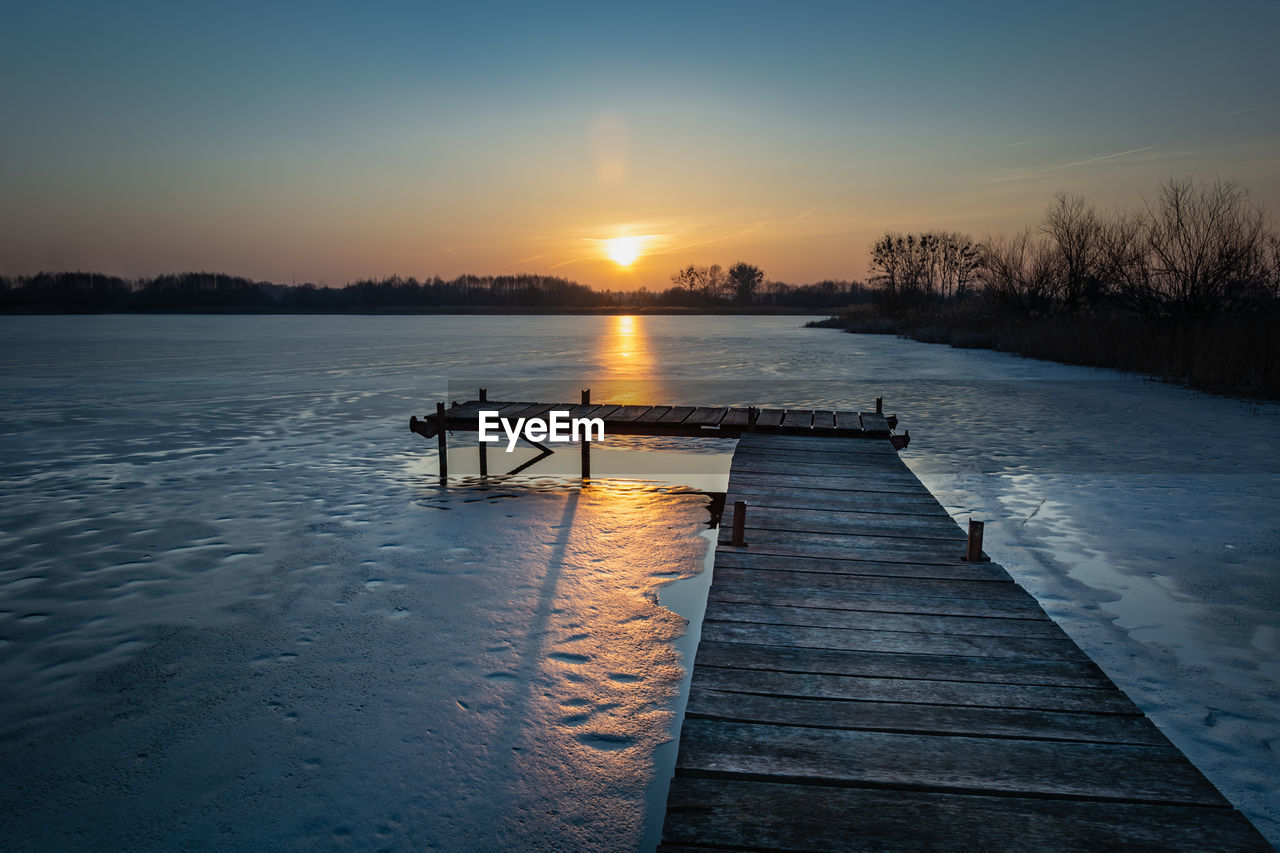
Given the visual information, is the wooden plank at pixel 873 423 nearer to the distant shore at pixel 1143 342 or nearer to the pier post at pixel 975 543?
the pier post at pixel 975 543

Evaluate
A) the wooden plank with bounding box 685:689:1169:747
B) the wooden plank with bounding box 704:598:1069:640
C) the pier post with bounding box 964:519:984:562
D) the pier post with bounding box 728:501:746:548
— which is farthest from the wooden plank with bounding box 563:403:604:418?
the wooden plank with bounding box 685:689:1169:747

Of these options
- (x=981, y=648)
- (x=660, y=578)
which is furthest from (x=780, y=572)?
(x=660, y=578)

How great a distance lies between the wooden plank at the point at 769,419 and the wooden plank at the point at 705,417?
49cm

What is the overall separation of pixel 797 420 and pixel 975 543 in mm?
5707

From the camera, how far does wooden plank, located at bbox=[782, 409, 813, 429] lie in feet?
32.3

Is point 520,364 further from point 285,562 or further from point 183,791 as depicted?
point 183,791

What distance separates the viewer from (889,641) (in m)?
3.59

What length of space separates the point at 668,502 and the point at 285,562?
13.1ft

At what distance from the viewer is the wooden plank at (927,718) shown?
275 cm

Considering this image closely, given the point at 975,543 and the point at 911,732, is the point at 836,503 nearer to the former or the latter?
the point at 975,543

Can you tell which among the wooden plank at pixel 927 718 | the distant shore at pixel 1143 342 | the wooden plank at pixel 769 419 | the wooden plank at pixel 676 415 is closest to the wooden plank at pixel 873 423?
the wooden plank at pixel 769 419

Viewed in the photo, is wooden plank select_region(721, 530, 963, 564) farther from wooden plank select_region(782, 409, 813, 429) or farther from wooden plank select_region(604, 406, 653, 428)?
wooden plank select_region(604, 406, 653, 428)

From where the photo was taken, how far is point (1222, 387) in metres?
17.6

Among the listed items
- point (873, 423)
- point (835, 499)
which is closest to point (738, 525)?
point (835, 499)
